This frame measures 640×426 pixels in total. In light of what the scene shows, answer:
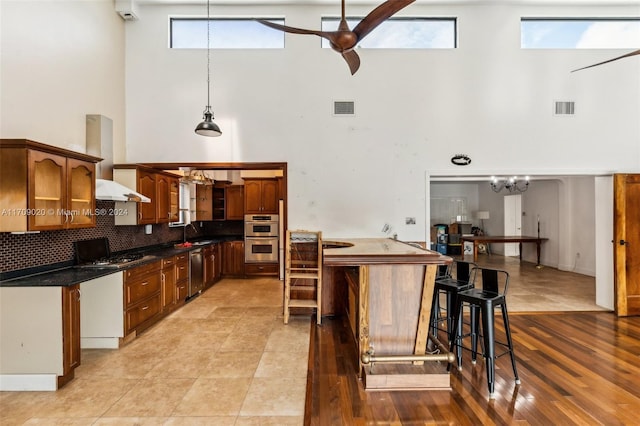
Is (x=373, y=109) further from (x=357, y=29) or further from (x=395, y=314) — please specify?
(x=395, y=314)

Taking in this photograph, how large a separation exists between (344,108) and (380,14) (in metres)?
2.42

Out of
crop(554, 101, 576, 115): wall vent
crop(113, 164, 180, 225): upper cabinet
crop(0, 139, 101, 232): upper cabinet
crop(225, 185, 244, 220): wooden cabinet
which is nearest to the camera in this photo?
crop(0, 139, 101, 232): upper cabinet

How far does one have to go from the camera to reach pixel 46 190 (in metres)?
2.93

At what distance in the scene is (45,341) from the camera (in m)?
2.64

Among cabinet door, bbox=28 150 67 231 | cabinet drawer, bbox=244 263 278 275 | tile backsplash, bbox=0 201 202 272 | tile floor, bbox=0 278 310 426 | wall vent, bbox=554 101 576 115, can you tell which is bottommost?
tile floor, bbox=0 278 310 426

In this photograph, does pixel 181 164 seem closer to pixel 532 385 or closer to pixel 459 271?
pixel 459 271

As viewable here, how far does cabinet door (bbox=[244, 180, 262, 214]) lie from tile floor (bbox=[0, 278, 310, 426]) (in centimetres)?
330

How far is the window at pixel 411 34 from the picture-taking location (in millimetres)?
4680

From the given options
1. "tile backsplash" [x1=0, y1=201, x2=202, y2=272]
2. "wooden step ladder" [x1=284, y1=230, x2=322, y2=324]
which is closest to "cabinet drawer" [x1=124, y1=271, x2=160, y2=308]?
"tile backsplash" [x1=0, y1=201, x2=202, y2=272]

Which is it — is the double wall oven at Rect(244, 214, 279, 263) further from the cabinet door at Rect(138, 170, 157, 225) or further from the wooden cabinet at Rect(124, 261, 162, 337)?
the wooden cabinet at Rect(124, 261, 162, 337)

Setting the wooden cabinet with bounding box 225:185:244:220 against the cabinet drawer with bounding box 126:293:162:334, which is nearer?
the cabinet drawer with bounding box 126:293:162:334

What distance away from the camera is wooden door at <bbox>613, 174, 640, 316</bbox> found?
437 cm

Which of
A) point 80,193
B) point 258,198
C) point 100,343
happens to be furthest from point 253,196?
point 100,343

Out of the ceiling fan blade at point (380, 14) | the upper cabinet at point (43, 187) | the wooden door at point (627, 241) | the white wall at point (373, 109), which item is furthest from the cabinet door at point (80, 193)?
the wooden door at point (627, 241)
